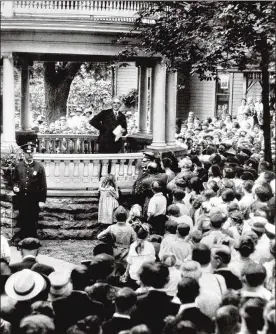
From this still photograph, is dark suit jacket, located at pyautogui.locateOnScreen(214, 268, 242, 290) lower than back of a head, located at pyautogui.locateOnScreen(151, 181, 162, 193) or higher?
lower

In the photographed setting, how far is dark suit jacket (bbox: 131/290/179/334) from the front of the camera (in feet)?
17.8

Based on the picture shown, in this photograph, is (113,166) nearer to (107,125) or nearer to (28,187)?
(107,125)

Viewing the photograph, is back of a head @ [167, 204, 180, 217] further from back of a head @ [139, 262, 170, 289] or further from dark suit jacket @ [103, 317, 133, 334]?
dark suit jacket @ [103, 317, 133, 334]

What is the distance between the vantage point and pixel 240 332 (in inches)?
197

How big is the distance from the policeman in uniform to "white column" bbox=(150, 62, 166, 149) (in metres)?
3.17

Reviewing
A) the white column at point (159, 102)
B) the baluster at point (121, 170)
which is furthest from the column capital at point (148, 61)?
the baluster at point (121, 170)

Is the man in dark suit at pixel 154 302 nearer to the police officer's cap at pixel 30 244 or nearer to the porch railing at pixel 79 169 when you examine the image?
the police officer's cap at pixel 30 244

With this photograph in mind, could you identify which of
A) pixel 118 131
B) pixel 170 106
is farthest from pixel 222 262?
pixel 170 106

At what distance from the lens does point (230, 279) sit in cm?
601

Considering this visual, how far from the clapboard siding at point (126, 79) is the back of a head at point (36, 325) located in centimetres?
2279

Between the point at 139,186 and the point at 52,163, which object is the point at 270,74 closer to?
the point at 139,186

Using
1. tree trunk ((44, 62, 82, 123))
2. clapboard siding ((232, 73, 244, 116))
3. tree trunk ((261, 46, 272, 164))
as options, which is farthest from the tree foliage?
clapboard siding ((232, 73, 244, 116))

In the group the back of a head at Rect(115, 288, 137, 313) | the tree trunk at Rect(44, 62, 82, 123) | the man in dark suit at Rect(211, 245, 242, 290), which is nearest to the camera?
the back of a head at Rect(115, 288, 137, 313)

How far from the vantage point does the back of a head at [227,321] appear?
16.2 ft
